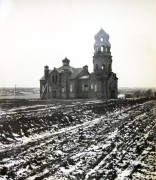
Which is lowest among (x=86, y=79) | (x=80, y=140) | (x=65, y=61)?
(x=80, y=140)

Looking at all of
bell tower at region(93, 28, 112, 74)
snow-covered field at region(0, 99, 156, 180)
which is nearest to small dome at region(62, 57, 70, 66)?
bell tower at region(93, 28, 112, 74)

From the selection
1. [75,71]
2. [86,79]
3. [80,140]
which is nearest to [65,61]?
[75,71]

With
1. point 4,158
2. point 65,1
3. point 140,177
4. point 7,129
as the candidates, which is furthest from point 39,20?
point 140,177

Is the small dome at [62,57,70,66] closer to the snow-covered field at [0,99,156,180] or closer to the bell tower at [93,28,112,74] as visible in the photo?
the bell tower at [93,28,112,74]

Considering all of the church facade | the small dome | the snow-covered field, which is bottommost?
the snow-covered field

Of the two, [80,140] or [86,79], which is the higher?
[86,79]

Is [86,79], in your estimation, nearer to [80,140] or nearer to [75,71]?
[75,71]

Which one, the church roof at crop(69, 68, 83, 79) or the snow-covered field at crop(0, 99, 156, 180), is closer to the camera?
the snow-covered field at crop(0, 99, 156, 180)

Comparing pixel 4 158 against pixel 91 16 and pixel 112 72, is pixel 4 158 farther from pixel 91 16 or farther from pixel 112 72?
pixel 91 16
